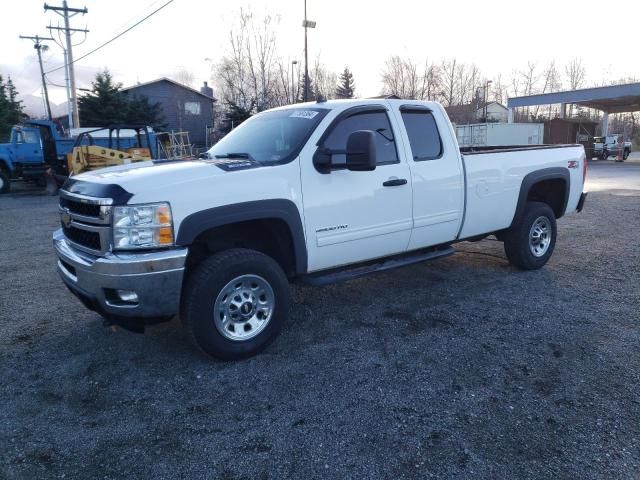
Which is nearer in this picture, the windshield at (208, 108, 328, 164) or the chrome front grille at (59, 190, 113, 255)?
the chrome front grille at (59, 190, 113, 255)

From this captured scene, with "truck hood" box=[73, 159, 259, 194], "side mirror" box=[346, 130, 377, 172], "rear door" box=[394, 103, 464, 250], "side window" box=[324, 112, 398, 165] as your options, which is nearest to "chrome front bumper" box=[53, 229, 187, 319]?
"truck hood" box=[73, 159, 259, 194]

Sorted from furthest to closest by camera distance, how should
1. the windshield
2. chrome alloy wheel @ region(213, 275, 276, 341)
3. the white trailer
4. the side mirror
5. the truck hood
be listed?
the white trailer
the windshield
the side mirror
chrome alloy wheel @ region(213, 275, 276, 341)
the truck hood

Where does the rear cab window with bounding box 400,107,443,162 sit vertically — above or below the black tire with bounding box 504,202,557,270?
above

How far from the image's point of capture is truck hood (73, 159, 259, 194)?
3.39m

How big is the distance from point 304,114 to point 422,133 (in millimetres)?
1306

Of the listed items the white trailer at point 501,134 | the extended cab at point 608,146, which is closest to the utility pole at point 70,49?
the white trailer at point 501,134

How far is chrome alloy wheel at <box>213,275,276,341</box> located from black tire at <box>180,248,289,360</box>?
0.02 m

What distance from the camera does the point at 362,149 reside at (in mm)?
3846

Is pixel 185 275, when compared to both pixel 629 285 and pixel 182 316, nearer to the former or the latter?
pixel 182 316

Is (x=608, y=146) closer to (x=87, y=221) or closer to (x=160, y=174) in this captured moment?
(x=160, y=174)

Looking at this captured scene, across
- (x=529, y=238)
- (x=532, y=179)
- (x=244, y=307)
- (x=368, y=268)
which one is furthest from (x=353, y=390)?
(x=532, y=179)

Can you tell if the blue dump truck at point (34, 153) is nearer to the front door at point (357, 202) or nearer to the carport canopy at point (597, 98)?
the front door at point (357, 202)

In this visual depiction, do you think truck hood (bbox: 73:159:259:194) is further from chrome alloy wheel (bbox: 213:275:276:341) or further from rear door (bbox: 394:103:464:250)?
rear door (bbox: 394:103:464:250)

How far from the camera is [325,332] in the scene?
14.4ft
